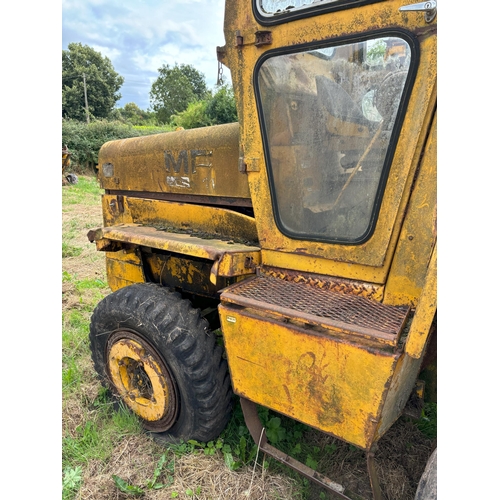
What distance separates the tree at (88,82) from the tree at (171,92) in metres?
9.14

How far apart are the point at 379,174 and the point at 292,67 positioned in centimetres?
57

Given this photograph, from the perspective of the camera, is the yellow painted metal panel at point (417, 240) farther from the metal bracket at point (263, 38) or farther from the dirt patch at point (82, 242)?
the dirt patch at point (82, 242)

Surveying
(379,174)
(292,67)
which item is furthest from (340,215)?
(292,67)

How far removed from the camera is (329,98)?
1589mm

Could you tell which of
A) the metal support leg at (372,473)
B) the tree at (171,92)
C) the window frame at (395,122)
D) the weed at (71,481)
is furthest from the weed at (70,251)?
the tree at (171,92)

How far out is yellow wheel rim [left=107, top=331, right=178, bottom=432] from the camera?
212cm

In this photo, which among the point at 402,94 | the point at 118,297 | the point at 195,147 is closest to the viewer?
the point at 402,94

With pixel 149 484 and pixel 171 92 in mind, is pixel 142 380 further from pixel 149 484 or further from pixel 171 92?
pixel 171 92

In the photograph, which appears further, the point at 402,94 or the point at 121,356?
the point at 121,356

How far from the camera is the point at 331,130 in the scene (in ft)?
5.29

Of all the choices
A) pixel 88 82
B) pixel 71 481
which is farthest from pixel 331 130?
pixel 88 82

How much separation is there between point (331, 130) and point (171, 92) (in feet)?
154

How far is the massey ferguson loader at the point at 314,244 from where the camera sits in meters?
1.42

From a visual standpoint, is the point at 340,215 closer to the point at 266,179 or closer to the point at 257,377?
the point at 266,179
